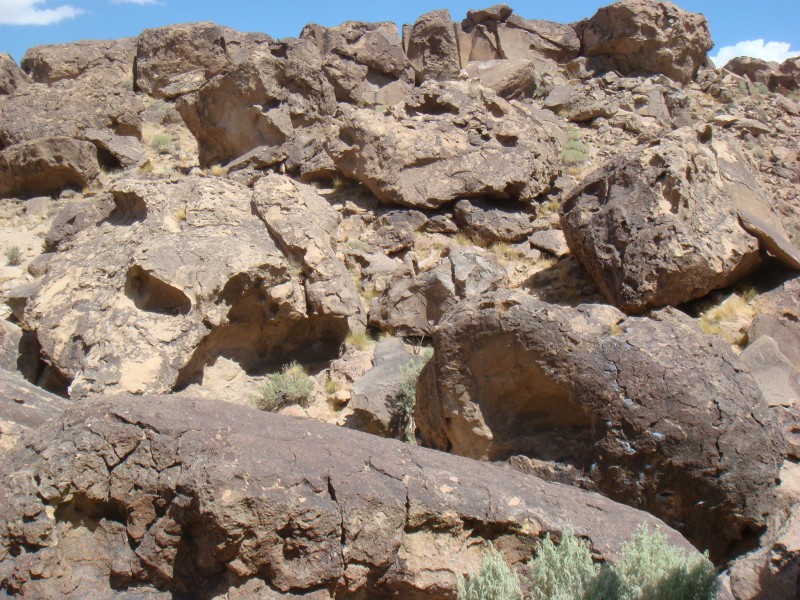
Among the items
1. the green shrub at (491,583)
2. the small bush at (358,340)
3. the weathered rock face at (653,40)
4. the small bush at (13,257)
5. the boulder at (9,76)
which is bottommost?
the green shrub at (491,583)

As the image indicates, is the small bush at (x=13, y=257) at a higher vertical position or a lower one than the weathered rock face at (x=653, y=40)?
lower

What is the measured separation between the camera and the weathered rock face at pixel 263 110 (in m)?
12.3

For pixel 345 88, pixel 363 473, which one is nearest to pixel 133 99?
pixel 345 88

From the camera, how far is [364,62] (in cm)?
1642

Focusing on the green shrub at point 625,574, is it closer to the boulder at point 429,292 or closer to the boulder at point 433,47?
the boulder at point 429,292

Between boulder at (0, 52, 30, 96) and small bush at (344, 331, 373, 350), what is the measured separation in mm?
11341

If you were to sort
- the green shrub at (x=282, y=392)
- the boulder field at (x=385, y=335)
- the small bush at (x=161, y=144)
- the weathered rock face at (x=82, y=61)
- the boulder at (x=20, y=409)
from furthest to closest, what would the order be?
the weathered rock face at (x=82, y=61) → the small bush at (x=161, y=144) → the green shrub at (x=282, y=392) → the boulder at (x=20, y=409) → the boulder field at (x=385, y=335)

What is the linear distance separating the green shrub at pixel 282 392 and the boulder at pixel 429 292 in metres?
1.17

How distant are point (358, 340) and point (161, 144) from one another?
26.9 ft

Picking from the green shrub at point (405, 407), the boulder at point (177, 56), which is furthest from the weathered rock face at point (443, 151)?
the boulder at point (177, 56)

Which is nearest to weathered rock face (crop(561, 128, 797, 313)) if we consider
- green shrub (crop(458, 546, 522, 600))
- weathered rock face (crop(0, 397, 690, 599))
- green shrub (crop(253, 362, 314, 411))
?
green shrub (crop(253, 362, 314, 411))

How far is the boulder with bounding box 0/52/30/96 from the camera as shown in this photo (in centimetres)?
1548

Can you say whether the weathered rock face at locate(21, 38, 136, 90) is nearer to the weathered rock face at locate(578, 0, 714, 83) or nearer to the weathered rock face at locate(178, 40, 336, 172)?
the weathered rock face at locate(178, 40, 336, 172)

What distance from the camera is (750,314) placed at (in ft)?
24.8
